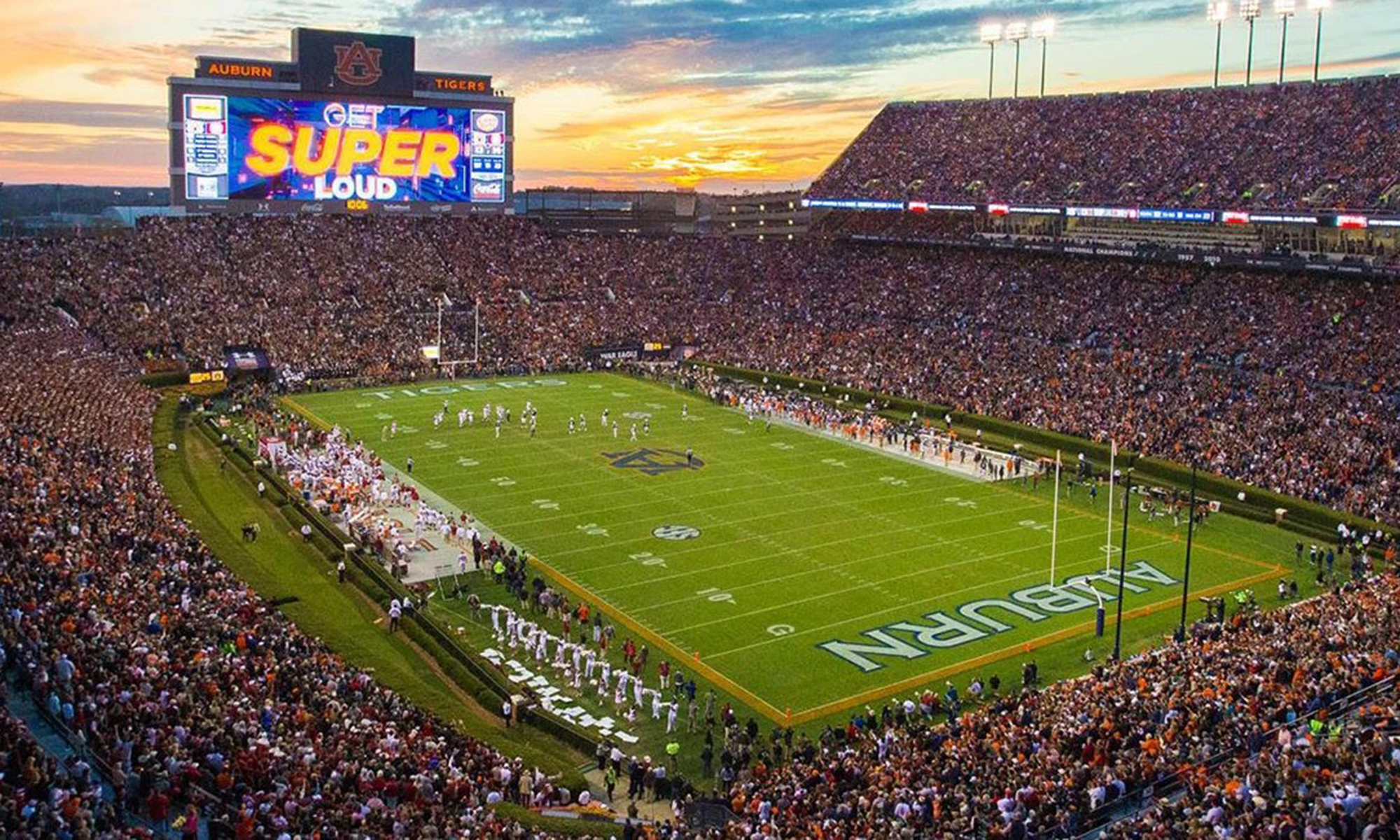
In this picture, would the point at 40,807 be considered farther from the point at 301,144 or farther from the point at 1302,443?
the point at 301,144

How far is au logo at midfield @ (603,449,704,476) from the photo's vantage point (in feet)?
125

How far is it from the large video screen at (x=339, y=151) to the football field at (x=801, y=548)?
21684 mm

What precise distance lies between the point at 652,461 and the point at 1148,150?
29494 mm

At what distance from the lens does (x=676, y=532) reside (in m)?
31.2

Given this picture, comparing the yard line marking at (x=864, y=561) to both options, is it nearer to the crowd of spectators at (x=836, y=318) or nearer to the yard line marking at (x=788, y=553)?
the yard line marking at (x=788, y=553)

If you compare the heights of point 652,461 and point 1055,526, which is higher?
point 1055,526

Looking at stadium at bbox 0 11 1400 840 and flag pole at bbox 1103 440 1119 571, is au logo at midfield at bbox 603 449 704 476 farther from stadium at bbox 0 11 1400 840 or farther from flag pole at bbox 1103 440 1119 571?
flag pole at bbox 1103 440 1119 571

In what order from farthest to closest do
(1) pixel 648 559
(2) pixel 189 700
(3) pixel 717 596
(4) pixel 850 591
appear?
(1) pixel 648 559 → (4) pixel 850 591 → (3) pixel 717 596 → (2) pixel 189 700

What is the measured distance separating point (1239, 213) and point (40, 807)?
46886mm

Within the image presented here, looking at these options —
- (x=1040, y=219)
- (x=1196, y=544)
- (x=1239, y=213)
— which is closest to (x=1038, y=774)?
(x=1196, y=544)

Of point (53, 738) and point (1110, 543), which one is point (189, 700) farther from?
point (1110, 543)

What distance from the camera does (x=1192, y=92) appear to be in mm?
56688

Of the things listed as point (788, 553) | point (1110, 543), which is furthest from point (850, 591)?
point (1110, 543)

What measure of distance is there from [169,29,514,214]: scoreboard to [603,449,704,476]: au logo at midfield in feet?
103
